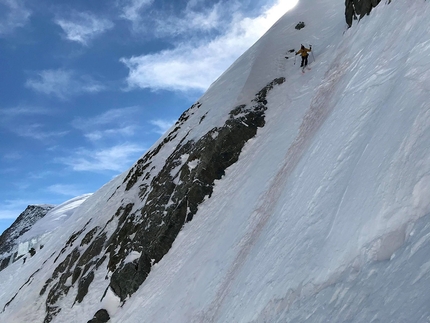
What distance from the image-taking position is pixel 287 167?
456 inches

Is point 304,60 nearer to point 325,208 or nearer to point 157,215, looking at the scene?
point 157,215

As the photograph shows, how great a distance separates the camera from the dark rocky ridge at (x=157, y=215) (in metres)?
15.3

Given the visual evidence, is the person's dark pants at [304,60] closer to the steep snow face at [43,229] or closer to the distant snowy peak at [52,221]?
the steep snow face at [43,229]

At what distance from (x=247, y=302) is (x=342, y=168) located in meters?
3.67

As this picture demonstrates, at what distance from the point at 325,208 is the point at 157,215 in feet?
36.8

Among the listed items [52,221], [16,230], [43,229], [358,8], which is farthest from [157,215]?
[16,230]

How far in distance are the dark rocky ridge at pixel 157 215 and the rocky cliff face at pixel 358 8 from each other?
456 centimetres

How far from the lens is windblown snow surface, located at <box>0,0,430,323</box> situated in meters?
4.63

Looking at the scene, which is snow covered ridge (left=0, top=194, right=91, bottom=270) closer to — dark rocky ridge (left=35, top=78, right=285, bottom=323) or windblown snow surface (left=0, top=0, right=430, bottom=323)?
dark rocky ridge (left=35, top=78, right=285, bottom=323)

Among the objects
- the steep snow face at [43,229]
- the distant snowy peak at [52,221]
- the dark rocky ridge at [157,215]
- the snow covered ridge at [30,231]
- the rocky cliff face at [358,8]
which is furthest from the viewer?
the distant snowy peak at [52,221]

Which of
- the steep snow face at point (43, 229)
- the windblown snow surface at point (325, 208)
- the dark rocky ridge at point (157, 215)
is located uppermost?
the steep snow face at point (43, 229)

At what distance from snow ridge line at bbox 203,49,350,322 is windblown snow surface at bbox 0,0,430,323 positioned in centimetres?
6

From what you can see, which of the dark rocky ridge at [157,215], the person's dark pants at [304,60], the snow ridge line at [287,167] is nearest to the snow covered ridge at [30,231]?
the dark rocky ridge at [157,215]

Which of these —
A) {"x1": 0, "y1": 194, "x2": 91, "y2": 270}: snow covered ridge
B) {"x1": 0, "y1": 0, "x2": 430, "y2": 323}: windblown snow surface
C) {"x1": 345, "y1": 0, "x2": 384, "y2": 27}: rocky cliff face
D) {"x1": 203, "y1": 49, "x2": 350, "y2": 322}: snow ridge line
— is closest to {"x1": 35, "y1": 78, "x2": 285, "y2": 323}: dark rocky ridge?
{"x1": 0, "y1": 0, "x2": 430, "y2": 323}: windblown snow surface
